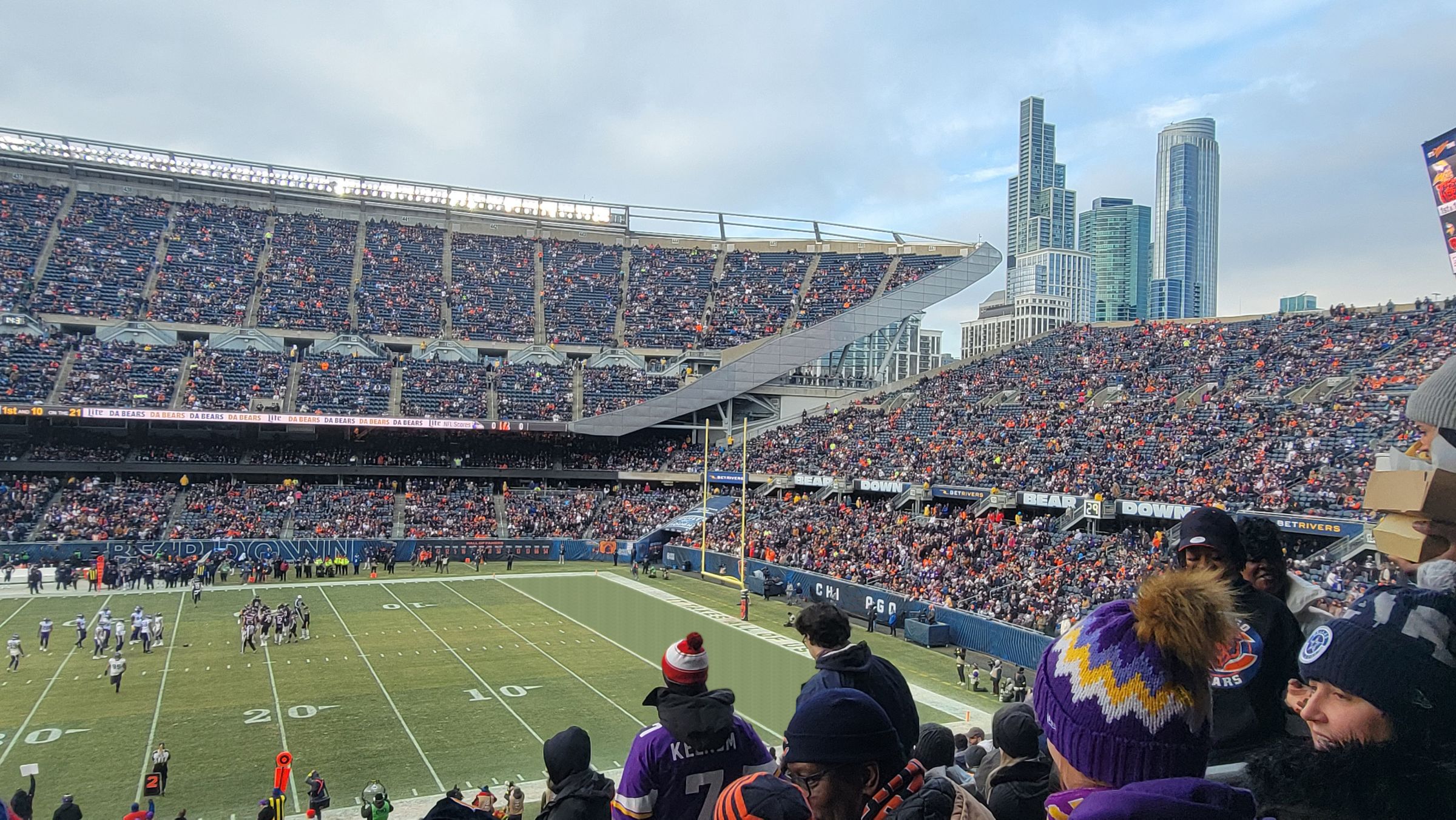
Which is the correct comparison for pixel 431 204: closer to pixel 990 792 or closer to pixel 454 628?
pixel 454 628

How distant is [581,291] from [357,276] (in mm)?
15292

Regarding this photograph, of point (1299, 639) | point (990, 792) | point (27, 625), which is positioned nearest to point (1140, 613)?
point (990, 792)

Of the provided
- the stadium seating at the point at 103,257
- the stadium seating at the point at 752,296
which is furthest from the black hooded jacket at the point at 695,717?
the stadium seating at the point at 103,257

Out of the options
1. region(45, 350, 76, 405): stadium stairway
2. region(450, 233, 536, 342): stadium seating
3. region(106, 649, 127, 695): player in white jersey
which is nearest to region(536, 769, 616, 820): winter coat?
region(106, 649, 127, 695): player in white jersey

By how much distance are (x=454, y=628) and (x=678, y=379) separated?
101 ft

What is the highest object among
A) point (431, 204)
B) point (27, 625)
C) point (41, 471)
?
point (431, 204)

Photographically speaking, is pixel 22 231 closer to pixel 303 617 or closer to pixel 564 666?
pixel 303 617

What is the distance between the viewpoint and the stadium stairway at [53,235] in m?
52.0

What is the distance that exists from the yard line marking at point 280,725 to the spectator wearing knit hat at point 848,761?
1458 centimetres

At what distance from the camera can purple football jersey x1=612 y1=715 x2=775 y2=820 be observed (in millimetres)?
4156

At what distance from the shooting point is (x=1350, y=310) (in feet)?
127

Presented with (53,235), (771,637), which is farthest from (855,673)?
(53,235)

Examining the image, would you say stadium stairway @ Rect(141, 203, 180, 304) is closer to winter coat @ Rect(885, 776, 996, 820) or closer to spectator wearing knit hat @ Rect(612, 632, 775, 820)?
spectator wearing knit hat @ Rect(612, 632, 775, 820)

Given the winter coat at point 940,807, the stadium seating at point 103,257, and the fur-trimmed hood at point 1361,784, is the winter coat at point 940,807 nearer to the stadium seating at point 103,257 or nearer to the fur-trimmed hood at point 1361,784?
the fur-trimmed hood at point 1361,784
